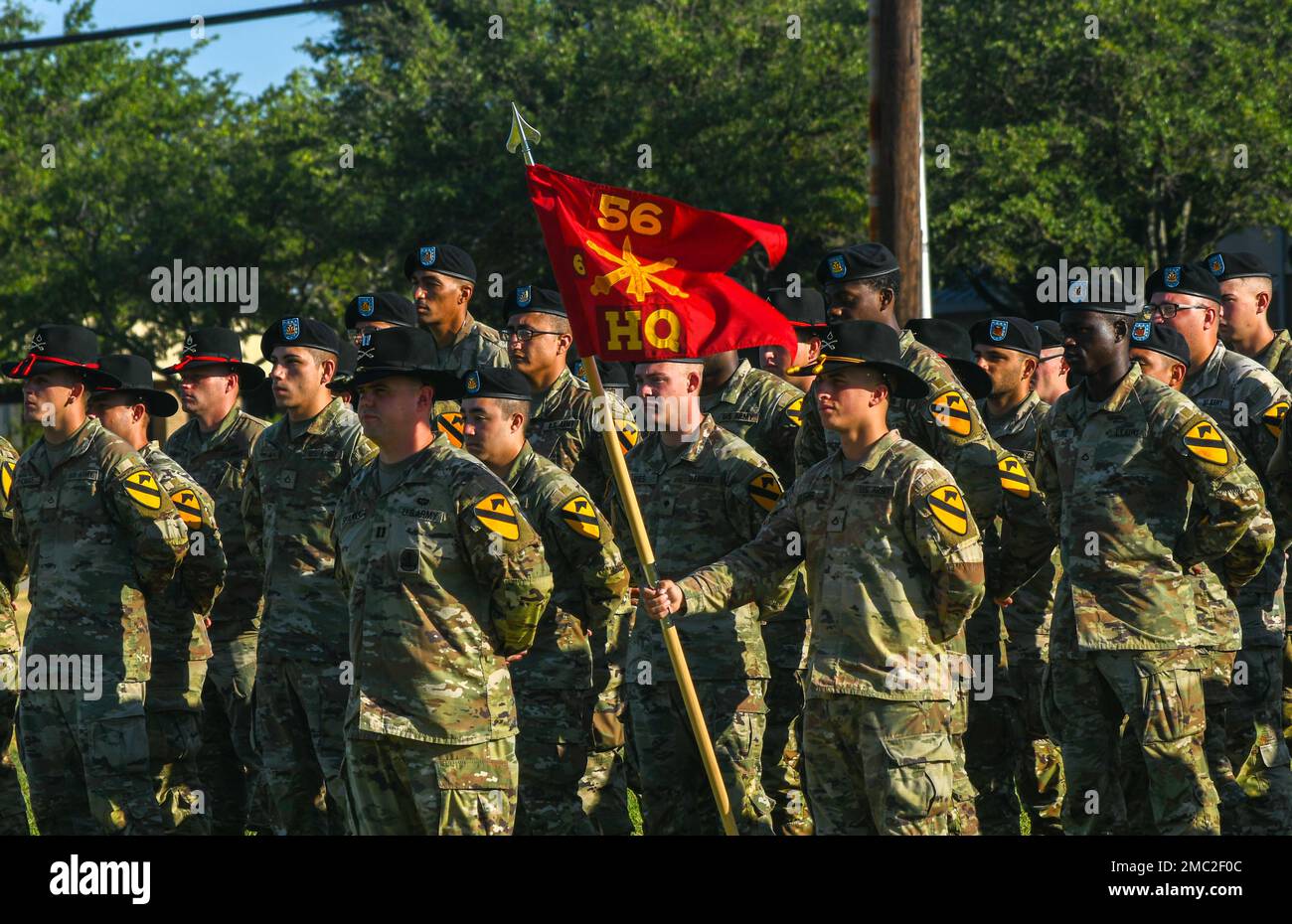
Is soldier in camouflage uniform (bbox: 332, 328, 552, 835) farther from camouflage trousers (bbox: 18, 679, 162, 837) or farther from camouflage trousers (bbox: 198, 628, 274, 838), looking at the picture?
camouflage trousers (bbox: 198, 628, 274, 838)

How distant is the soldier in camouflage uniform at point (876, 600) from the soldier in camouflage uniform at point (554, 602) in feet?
3.33

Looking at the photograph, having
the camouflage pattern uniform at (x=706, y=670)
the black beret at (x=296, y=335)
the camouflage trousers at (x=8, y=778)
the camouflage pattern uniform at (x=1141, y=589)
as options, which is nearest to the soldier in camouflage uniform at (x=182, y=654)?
the camouflage trousers at (x=8, y=778)

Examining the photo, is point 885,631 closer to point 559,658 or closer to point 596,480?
point 559,658

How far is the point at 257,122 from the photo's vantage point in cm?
3800

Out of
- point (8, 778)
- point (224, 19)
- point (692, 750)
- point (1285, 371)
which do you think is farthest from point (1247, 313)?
point (224, 19)

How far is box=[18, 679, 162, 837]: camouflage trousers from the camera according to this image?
824 cm

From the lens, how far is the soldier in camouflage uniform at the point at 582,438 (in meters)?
8.76

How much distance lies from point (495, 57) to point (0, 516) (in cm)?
2425

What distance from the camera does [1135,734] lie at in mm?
7766

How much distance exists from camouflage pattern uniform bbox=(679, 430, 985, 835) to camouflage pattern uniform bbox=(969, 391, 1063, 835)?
85.1 inches

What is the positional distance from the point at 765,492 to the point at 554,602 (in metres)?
1.13

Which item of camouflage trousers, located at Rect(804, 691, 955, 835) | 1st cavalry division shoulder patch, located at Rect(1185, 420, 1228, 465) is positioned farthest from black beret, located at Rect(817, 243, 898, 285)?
camouflage trousers, located at Rect(804, 691, 955, 835)
